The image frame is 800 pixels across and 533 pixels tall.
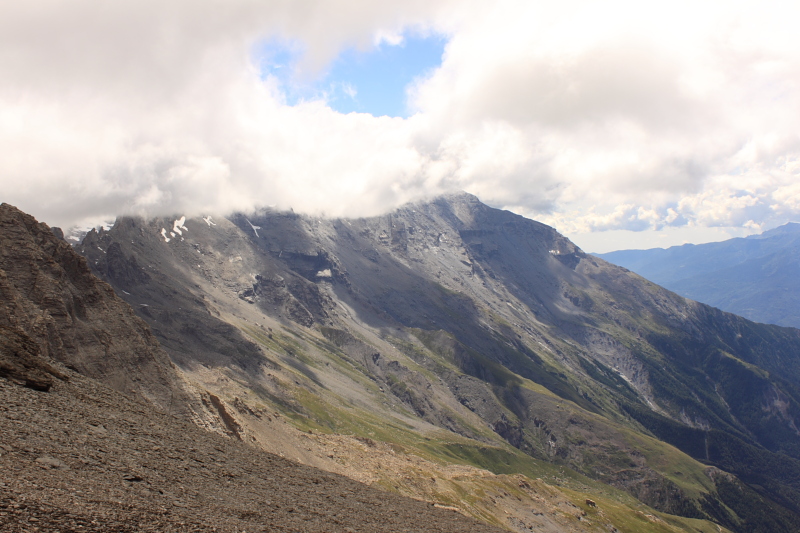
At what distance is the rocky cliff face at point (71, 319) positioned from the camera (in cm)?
7538

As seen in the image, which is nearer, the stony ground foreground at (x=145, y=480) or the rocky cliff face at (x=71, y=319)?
the stony ground foreground at (x=145, y=480)

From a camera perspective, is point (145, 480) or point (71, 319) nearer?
point (145, 480)

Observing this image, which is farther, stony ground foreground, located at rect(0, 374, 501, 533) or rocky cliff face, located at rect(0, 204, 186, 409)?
rocky cliff face, located at rect(0, 204, 186, 409)

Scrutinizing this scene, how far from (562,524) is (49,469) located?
152986mm

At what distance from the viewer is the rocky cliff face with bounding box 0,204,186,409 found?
75.4m

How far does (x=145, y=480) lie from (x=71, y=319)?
177 feet

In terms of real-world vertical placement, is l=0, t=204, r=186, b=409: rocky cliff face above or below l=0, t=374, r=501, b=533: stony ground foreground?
above

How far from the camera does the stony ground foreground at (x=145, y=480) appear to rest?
37.1 m

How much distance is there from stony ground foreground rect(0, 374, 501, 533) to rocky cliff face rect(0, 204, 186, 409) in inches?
472

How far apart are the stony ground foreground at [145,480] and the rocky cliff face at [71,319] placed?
472 inches

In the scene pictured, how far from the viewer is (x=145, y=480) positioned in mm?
47719

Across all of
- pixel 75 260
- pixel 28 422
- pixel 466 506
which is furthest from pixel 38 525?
pixel 466 506

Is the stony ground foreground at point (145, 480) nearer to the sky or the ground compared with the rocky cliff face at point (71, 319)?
nearer to the ground

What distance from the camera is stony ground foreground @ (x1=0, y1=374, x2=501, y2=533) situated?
37.1m
